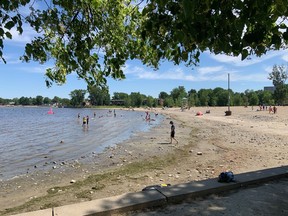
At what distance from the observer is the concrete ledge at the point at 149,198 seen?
5.16 metres

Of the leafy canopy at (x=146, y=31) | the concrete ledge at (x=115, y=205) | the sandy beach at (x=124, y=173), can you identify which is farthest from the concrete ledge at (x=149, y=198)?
the sandy beach at (x=124, y=173)

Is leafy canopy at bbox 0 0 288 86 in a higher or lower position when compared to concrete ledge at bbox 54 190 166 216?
higher

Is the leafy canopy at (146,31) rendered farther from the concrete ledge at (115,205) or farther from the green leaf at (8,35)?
the concrete ledge at (115,205)

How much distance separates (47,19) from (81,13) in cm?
110

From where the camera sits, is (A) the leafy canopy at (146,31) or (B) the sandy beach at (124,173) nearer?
(A) the leafy canopy at (146,31)

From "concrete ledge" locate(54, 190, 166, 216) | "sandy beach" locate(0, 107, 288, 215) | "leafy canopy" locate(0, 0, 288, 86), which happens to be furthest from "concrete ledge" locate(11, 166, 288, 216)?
"sandy beach" locate(0, 107, 288, 215)

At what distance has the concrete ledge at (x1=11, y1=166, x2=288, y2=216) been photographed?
516 centimetres

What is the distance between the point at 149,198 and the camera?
5.68 meters

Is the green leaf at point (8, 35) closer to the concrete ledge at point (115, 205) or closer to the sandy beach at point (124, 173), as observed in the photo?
the concrete ledge at point (115, 205)

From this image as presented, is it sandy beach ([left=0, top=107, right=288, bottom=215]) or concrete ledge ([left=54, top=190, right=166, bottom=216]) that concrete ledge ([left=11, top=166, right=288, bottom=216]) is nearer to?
concrete ledge ([left=54, top=190, right=166, bottom=216])

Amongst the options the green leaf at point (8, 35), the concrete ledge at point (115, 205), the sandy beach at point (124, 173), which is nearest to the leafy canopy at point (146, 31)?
the green leaf at point (8, 35)

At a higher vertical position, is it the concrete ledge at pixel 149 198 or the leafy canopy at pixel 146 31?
the leafy canopy at pixel 146 31

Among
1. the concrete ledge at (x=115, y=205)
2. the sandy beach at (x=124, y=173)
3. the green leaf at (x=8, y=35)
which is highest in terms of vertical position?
the green leaf at (x=8, y=35)

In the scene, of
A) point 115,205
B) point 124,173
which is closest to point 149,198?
point 115,205
